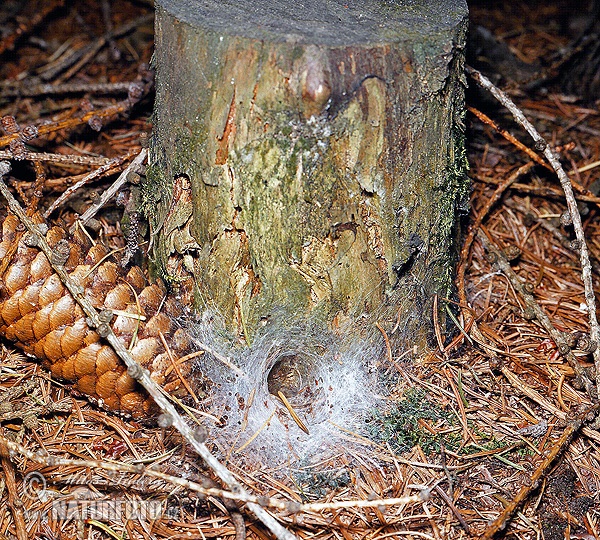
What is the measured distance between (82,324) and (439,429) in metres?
1.06

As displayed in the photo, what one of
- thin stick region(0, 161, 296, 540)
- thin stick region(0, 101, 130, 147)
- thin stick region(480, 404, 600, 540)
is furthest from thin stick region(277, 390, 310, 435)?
thin stick region(0, 101, 130, 147)

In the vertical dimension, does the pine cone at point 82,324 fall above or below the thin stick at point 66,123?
below

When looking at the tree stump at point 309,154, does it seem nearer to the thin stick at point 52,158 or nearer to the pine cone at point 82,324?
the pine cone at point 82,324

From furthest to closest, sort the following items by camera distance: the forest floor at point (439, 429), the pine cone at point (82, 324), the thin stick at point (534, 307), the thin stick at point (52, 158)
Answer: the thin stick at point (52, 158) → the thin stick at point (534, 307) → the pine cone at point (82, 324) → the forest floor at point (439, 429)

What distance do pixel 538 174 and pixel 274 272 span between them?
1515mm

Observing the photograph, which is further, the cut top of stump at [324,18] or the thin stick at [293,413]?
the thin stick at [293,413]

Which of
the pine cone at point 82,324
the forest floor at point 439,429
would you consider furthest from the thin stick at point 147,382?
the forest floor at point 439,429

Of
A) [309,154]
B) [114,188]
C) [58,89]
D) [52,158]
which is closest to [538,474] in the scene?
[309,154]

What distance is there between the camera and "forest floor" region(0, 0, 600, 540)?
169cm

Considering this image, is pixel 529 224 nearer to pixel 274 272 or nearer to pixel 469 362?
pixel 469 362

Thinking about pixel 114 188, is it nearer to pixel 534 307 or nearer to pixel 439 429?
pixel 439 429
